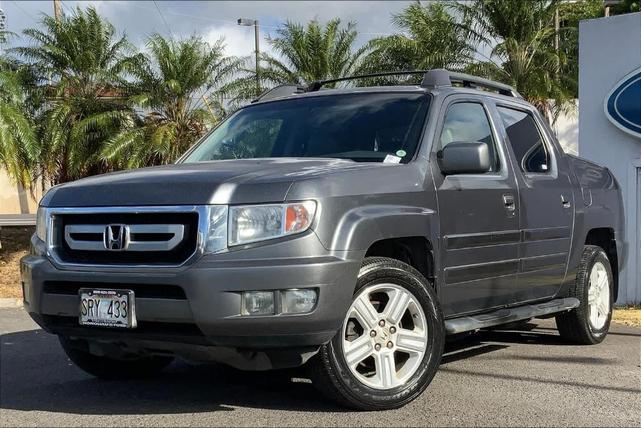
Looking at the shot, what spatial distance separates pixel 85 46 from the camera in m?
21.1

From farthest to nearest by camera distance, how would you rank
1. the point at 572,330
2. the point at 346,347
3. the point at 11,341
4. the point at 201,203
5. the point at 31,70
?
the point at 31,70 → the point at 11,341 → the point at 572,330 → the point at 346,347 → the point at 201,203

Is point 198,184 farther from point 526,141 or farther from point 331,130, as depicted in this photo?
point 526,141

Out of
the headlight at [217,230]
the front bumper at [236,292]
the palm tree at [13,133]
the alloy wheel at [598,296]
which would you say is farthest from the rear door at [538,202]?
the palm tree at [13,133]

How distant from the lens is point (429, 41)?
21.0 meters

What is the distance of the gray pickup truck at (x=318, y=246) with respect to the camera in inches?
164

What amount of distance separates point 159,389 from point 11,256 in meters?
14.3

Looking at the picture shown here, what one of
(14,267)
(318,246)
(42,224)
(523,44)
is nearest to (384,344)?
(318,246)

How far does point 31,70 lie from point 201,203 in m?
18.3

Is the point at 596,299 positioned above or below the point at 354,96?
Result: below

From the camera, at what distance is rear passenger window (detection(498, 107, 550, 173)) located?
6234 millimetres

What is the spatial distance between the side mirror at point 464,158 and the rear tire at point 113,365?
98.1 inches

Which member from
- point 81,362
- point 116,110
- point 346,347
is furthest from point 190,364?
point 116,110

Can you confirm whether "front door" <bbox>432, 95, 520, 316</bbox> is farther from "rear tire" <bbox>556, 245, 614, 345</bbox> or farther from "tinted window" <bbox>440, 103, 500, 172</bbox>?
"rear tire" <bbox>556, 245, 614, 345</bbox>

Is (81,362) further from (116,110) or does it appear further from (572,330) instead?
(116,110)
